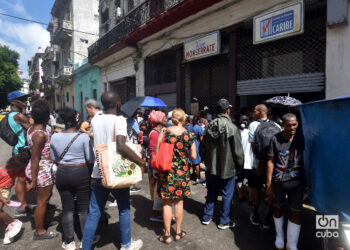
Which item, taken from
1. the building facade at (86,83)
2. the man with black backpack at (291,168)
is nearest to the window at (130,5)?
the building facade at (86,83)

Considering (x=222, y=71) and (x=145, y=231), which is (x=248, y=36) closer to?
(x=222, y=71)

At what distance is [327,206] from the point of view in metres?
1.90

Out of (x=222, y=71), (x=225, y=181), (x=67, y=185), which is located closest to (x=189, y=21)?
(x=222, y=71)

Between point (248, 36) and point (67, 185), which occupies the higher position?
point (248, 36)

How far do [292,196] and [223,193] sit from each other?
3.23 ft

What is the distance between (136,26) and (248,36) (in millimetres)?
6142

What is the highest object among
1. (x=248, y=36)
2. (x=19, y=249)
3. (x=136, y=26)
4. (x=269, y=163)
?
(x=136, y=26)

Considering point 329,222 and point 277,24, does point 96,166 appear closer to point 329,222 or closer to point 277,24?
point 329,222

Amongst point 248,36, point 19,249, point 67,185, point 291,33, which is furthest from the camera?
point 248,36

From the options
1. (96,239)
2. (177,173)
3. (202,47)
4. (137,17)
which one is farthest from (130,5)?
(96,239)

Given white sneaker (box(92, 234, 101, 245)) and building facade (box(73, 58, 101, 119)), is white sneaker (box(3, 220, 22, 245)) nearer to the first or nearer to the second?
white sneaker (box(92, 234, 101, 245))

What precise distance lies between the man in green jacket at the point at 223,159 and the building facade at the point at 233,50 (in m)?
2.96

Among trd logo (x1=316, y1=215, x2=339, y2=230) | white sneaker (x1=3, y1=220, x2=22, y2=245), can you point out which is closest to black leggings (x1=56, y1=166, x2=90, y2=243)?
white sneaker (x1=3, y1=220, x2=22, y2=245)

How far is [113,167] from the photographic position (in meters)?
2.20
